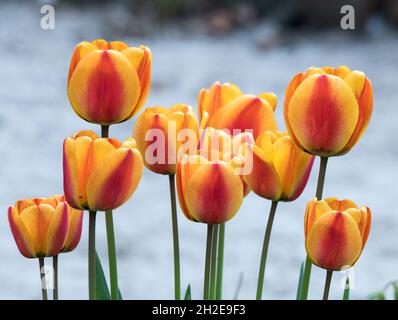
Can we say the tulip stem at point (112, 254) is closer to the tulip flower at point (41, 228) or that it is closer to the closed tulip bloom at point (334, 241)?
the tulip flower at point (41, 228)

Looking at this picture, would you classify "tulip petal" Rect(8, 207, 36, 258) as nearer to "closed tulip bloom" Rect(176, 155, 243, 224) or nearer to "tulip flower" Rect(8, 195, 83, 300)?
"tulip flower" Rect(8, 195, 83, 300)

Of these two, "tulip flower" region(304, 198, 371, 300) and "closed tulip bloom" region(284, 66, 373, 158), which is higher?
"closed tulip bloom" region(284, 66, 373, 158)

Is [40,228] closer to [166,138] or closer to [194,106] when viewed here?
[166,138]

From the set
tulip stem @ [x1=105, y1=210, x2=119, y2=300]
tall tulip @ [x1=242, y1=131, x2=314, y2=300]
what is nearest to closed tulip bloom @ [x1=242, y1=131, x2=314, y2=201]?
tall tulip @ [x1=242, y1=131, x2=314, y2=300]

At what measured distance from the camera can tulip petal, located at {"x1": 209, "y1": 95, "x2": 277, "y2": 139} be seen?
704 millimetres

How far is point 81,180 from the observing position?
61 centimetres

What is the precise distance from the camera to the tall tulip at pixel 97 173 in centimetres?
60

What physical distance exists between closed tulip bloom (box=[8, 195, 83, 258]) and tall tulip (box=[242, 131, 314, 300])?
130mm

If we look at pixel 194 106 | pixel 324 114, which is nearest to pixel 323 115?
pixel 324 114

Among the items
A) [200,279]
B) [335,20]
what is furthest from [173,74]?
[200,279]

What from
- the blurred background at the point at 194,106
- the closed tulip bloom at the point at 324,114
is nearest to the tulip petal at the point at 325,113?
the closed tulip bloom at the point at 324,114

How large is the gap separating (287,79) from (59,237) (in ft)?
10.6

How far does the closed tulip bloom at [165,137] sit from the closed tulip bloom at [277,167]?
0.16 ft

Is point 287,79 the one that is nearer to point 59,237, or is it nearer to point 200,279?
point 200,279
